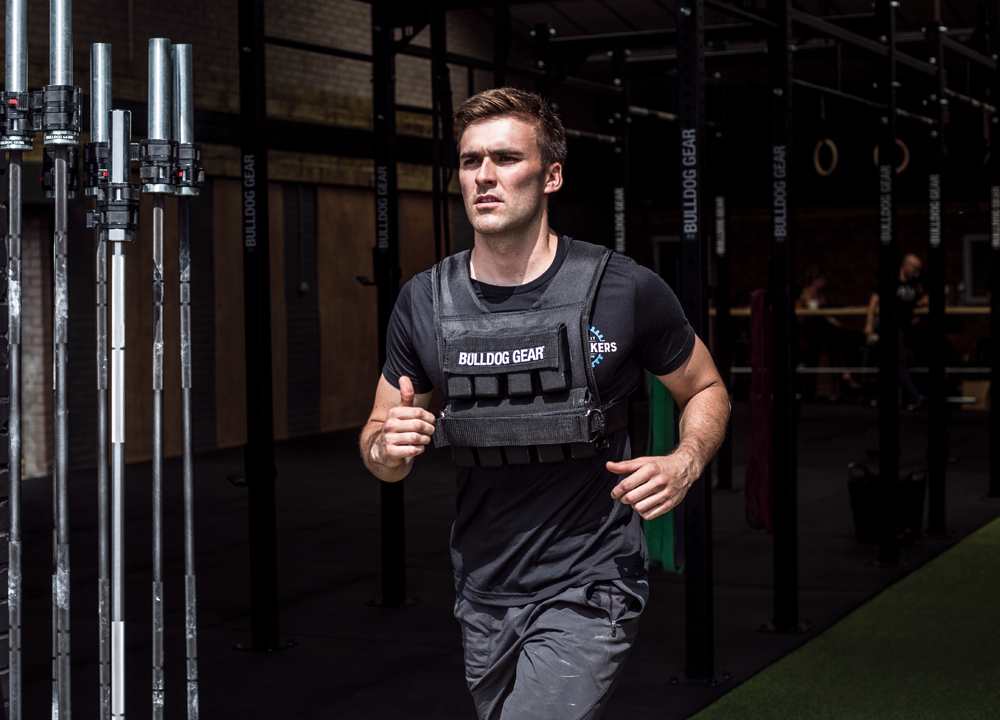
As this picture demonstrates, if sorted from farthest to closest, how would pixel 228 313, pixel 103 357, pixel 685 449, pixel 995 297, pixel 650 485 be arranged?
pixel 228 313, pixel 995 297, pixel 685 449, pixel 103 357, pixel 650 485

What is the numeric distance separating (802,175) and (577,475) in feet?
56.2

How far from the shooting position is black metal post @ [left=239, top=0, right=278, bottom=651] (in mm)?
5184

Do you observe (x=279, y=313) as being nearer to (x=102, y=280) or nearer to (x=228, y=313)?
(x=228, y=313)

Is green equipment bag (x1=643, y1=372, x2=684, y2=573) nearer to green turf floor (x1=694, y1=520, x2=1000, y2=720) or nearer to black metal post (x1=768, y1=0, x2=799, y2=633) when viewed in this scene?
black metal post (x1=768, y1=0, x2=799, y2=633)

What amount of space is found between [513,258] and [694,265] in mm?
2210

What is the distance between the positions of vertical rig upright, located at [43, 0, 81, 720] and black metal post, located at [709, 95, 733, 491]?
6.38 metres

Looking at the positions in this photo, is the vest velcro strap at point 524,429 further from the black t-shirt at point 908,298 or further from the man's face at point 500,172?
the black t-shirt at point 908,298

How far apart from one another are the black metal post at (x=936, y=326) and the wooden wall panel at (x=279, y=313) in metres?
6.47

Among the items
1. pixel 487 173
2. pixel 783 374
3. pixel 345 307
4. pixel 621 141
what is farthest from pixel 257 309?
pixel 345 307

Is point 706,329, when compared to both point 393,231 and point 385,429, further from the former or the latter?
point 385,429

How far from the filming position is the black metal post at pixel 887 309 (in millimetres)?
6695

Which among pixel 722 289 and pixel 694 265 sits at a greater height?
pixel 722 289

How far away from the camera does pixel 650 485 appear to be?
2.29m

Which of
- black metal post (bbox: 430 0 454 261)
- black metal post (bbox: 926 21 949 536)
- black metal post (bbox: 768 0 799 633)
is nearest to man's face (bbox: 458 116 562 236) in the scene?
black metal post (bbox: 430 0 454 261)
